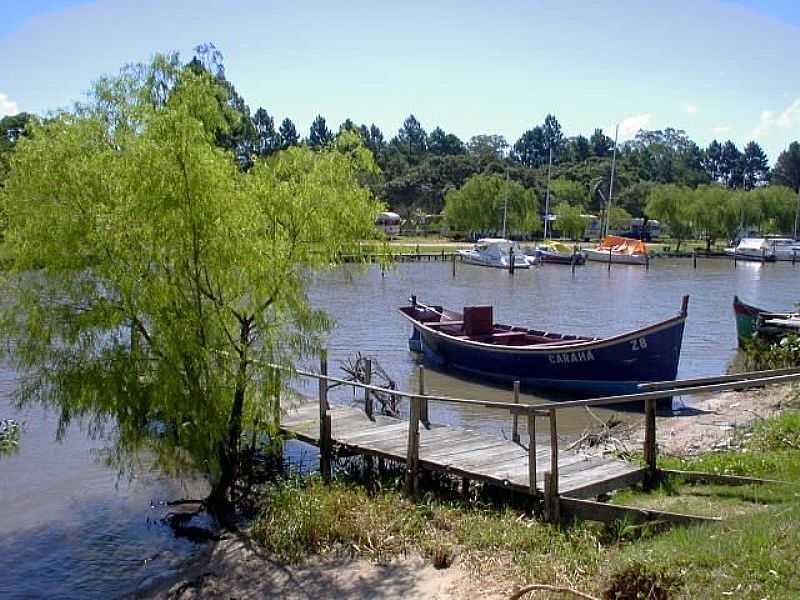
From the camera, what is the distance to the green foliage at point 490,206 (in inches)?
3310

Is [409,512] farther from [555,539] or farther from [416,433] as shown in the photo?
[555,539]

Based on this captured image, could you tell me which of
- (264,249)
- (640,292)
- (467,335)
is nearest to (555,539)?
(264,249)

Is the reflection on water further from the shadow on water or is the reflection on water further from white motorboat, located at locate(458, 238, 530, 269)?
the shadow on water

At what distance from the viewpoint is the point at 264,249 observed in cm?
1067

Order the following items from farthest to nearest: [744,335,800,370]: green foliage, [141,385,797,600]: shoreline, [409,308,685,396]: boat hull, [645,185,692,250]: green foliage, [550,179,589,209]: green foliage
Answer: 1. [550,179,589,209]: green foliage
2. [645,185,692,250]: green foliage
3. [744,335,800,370]: green foliage
4. [409,308,685,396]: boat hull
5. [141,385,797,600]: shoreline

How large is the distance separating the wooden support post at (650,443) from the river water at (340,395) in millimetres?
4379

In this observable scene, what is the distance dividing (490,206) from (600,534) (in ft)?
251

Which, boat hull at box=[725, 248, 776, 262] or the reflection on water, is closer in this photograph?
the reflection on water

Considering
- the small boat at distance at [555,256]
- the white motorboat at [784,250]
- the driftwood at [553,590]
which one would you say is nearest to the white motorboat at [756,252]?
the white motorboat at [784,250]

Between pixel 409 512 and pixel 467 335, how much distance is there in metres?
13.8

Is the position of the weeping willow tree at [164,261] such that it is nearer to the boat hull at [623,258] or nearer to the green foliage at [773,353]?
the green foliage at [773,353]

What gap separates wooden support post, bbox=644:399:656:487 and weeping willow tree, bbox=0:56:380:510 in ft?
14.8

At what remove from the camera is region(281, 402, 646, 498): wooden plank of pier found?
10.3 metres

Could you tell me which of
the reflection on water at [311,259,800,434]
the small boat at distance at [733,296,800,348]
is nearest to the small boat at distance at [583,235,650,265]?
the reflection on water at [311,259,800,434]
